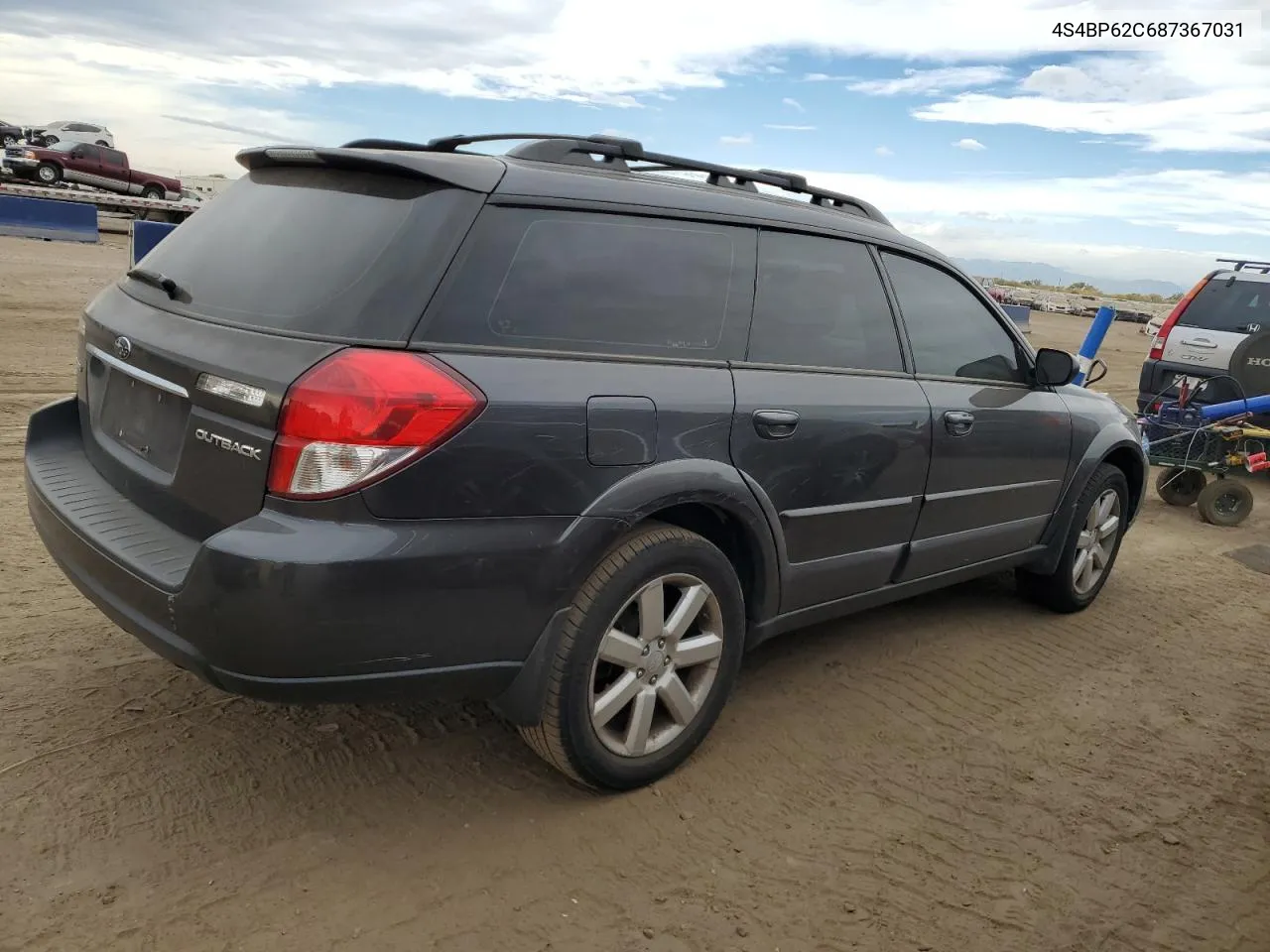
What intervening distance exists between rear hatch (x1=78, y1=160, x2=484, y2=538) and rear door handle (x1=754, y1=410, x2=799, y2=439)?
42.3 inches

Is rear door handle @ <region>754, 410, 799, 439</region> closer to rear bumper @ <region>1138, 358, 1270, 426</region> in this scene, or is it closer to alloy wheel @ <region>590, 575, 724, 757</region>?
alloy wheel @ <region>590, 575, 724, 757</region>

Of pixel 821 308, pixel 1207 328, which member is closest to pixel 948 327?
pixel 821 308

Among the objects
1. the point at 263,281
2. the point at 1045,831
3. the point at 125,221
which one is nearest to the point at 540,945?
the point at 1045,831

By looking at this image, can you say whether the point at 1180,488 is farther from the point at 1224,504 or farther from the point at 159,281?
the point at 159,281

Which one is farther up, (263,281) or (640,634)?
(263,281)

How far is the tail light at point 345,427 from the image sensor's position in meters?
2.35

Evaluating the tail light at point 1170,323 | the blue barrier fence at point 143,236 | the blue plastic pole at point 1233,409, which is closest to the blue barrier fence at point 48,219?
the blue barrier fence at point 143,236

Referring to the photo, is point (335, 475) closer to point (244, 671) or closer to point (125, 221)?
point (244, 671)

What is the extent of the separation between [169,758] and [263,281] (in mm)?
1446

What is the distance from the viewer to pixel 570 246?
9.25ft

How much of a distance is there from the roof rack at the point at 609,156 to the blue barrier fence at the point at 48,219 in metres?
20.5

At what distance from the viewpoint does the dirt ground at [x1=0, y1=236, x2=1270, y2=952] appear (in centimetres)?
248

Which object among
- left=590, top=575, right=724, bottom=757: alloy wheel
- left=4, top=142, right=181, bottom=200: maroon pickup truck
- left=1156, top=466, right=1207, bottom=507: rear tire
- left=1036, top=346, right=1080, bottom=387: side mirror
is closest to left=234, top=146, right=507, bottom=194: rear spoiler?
left=590, top=575, right=724, bottom=757: alloy wheel

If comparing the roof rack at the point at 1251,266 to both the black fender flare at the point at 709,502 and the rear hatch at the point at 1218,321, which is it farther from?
the black fender flare at the point at 709,502
